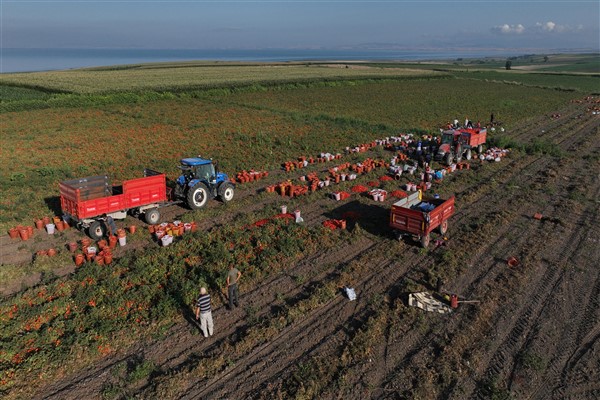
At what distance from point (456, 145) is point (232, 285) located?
18.9 metres

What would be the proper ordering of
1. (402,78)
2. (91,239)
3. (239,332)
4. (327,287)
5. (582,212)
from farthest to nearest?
(402,78) → (582,212) → (91,239) → (327,287) → (239,332)

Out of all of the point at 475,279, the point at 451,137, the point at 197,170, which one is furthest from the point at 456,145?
the point at 197,170

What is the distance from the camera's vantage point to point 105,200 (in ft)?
46.4

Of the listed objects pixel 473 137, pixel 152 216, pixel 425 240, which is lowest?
pixel 425 240

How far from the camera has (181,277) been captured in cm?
1184

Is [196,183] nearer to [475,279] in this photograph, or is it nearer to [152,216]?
[152,216]

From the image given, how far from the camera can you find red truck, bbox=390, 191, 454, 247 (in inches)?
522

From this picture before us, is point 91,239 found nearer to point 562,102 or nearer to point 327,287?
point 327,287

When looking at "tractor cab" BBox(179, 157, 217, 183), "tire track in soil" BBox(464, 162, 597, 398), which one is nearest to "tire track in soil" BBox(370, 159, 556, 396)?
"tire track in soil" BBox(464, 162, 597, 398)

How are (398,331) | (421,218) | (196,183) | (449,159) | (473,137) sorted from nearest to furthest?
(398,331) → (421,218) → (196,183) → (449,159) → (473,137)

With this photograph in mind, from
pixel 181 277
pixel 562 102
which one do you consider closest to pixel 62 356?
pixel 181 277

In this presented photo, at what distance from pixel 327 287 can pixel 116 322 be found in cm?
540

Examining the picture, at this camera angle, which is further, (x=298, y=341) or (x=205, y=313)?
(x=298, y=341)

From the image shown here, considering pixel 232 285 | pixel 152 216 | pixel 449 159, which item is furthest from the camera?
pixel 449 159
